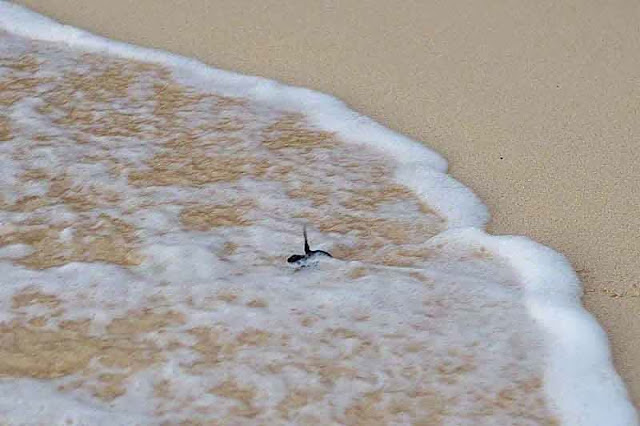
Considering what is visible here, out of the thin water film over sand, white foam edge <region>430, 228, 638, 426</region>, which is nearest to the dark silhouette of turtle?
the thin water film over sand

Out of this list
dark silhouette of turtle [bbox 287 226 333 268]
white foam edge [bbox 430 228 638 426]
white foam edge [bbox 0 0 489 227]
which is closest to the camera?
white foam edge [bbox 430 228 638 426]

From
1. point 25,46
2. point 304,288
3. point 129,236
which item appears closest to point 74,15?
point 25,46

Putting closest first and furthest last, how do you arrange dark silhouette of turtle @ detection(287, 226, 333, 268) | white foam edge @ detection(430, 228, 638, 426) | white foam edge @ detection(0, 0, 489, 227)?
white foam edge @ detection(430, 228, 638, 426)
dark silhouette of turtle @ detection(287, 226, 333, 268)
white foam edge @ detection(0, 0, 489, 227)

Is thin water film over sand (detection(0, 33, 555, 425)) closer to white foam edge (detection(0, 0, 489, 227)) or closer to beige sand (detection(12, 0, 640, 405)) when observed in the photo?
white foam edge (detection(0, 0, 489, 227))

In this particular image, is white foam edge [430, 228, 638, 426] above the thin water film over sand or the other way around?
above

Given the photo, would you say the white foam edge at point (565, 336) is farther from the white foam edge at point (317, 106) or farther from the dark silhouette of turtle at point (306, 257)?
the dark silhouette of turtle at point (306, 257)

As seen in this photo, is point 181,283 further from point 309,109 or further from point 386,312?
point 309,109
